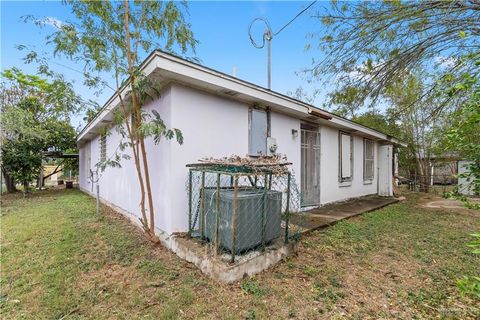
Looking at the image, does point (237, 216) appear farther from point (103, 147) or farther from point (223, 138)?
point (103, 147)

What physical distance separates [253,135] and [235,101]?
2.54ft

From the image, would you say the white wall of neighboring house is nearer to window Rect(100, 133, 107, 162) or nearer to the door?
the door

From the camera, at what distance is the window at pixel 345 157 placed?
23.8 feet

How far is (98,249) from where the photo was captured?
3668 millimetres

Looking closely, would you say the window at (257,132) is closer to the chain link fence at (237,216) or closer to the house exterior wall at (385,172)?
the chain link fence at (237,216)

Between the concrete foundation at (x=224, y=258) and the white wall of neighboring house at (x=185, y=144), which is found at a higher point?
the white wall of neighboring house at (x=185, y=144)

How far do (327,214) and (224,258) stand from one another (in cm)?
354

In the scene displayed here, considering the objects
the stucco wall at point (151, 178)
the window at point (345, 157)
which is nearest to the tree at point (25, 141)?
the stucco wall at point (151, 178)

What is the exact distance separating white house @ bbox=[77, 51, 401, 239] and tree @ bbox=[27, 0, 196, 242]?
0.30 m

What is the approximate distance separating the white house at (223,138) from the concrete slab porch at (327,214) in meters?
0.32

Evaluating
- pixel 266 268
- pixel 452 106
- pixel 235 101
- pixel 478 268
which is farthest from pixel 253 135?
pixel 452 106

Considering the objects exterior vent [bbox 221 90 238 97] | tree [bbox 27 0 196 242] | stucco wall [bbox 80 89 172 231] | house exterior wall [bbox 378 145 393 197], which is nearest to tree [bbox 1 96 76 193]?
stucco wall [bbox 80 89 172 231]

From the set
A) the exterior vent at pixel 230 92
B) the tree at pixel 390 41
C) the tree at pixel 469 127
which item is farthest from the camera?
the tree at pixel 390 41

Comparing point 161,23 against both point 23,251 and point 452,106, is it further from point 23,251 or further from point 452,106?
point 452,106
